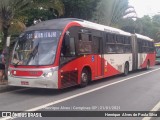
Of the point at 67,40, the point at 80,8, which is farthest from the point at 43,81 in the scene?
the point at 80,8

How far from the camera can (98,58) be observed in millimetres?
16531

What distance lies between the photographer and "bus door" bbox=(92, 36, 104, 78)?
16219 mm

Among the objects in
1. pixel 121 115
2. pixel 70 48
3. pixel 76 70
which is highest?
pixel 70 48

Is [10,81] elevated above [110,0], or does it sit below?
below

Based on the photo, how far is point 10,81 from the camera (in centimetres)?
1312

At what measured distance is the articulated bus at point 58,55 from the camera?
1249cm

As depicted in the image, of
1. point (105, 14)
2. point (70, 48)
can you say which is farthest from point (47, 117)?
point (105, 14)

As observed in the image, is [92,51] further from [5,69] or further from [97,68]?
[5,69]

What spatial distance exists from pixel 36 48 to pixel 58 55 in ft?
3.10

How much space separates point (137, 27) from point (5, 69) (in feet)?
127

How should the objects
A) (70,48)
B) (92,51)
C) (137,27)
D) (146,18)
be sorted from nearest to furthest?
(70,48) < (92,51) < (137,27) < (146,18)

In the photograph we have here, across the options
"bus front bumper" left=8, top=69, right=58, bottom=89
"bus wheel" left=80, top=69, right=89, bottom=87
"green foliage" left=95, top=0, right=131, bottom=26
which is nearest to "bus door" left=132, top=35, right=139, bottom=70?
"green foliage" left=95, top=0, right=131, bottom=26

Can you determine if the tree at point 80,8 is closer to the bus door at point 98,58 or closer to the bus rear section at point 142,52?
the bus rear section at point 142,52

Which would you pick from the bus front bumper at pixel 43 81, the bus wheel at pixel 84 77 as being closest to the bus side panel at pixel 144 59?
the bus wheel at pixel 84 77
